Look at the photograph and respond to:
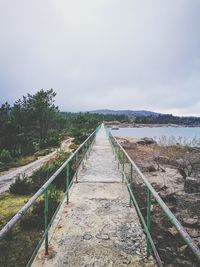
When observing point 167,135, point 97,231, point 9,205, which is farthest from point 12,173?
point 167,135

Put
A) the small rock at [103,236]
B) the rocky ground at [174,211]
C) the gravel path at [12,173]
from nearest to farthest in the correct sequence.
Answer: the small rock at [103,236] < the rocky ground at [174,211] < the gravel path at [12,173]

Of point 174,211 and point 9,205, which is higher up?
point 174,211

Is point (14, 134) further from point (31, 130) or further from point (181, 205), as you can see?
point (181, 205)

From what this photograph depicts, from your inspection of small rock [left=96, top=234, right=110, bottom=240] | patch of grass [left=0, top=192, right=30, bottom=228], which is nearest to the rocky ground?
small rock [left=96, top=234, right=110, bottom=240]

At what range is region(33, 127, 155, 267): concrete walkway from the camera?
359 centimetres

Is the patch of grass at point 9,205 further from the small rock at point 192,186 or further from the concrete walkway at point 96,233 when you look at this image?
the small rock at point 192,186

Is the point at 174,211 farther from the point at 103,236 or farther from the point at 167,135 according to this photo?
the point at 167,135

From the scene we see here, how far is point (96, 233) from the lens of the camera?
442 centimetres

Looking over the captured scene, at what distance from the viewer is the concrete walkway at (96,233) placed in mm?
3594

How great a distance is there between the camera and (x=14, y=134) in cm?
3628

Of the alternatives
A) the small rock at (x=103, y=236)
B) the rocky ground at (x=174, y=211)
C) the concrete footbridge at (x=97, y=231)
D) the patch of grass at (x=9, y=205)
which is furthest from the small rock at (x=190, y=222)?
the patch of grass at (x=9, y=205)

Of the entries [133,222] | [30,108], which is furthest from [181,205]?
[30,108]

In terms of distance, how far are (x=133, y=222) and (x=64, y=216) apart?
136 centimetres

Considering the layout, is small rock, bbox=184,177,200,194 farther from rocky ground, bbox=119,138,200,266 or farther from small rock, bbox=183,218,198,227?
small rock, bbox=183,218,198,227
